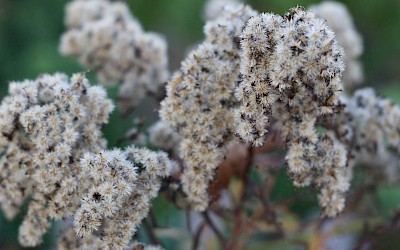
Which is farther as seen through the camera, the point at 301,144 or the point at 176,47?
the point at 176,47

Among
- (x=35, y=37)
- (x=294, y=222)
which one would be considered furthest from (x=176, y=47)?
(x=294, y=222)

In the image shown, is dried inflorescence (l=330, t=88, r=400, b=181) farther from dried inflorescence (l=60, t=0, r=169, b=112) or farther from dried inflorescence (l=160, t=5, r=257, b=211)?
dried inflorescence (l=60, t=0, r=169, b=112)

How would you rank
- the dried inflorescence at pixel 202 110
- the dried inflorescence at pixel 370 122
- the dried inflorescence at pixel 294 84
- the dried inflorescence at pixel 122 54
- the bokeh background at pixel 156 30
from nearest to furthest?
the dried inflorescence at pixel 294 84 < the dried inflorescence at pixel 202 110 < the dried inflorescence at pixel 370 122 < the dried inflorescence at pixel 122 54 < the bokeh background at pixel 156 30

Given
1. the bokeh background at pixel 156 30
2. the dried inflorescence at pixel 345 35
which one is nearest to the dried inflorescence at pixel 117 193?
the dried inflorescence at pixel 345 35

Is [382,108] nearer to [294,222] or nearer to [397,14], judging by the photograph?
[294,222]

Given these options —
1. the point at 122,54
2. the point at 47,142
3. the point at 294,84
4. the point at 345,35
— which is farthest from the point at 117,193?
the point at 345,35

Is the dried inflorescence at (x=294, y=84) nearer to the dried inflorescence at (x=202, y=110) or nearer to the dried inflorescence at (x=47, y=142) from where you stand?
the dried inflorescence at (x=202, y=110)
